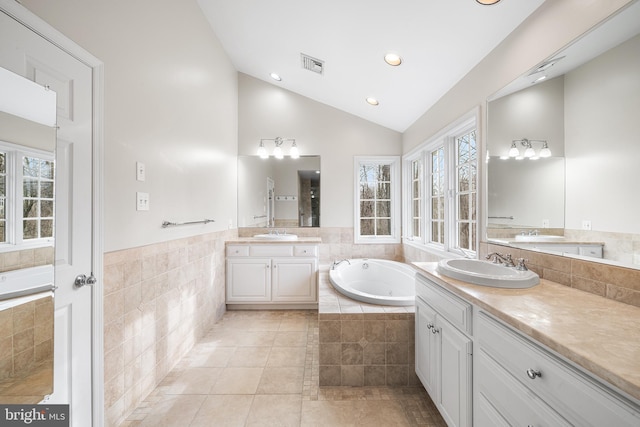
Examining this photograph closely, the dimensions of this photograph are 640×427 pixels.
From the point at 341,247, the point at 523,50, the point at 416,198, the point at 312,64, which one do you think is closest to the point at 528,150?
the point at 523,50

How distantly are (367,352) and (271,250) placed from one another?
1.72m

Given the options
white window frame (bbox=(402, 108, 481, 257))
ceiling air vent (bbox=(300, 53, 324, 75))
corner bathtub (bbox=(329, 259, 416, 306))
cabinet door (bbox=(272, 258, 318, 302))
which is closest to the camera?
white window frame (bbox=(402, 108, 481, 257))

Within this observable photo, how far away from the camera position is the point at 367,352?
1.86m

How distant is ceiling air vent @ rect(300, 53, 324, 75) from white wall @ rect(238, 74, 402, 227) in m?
0.79

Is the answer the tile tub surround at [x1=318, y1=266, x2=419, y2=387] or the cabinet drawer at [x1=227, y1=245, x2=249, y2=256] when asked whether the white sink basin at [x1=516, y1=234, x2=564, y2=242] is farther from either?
the cabinet drawer at [x1=227, y1=245, x2=249, y2=256]

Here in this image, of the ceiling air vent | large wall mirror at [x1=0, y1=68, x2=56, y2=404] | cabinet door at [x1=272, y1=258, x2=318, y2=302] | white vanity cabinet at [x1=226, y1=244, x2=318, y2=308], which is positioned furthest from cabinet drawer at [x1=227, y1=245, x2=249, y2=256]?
the ceiling air vent

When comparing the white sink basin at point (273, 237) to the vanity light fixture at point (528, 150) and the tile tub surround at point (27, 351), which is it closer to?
the tile tub surround at point (27, 351)

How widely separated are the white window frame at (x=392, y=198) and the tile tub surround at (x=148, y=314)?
201 cm

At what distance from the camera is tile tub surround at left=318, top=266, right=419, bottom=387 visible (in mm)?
1853

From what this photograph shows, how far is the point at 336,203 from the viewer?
374 cm

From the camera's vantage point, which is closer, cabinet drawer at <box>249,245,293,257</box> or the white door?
the white door

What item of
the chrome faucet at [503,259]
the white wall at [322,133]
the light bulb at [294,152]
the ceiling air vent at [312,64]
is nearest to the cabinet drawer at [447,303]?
the chrome faucet at [503,259]

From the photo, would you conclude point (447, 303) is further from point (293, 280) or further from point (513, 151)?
point (293, 280)

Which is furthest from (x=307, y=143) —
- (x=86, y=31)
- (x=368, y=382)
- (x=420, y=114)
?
(x=368, y=382)
